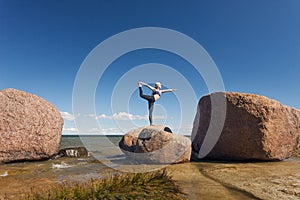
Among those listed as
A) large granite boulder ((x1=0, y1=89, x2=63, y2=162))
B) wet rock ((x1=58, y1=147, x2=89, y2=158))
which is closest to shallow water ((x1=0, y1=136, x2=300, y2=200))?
large granite boulder ((x1=0, y1=89, x2=63, y2=162))

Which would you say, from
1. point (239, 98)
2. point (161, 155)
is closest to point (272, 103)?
point (239, 98)

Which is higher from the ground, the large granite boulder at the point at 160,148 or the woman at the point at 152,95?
the woman at the point at 152,95

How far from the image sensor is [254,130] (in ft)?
30.0

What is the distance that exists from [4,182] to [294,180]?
7624 mm

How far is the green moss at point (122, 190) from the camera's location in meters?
4.04

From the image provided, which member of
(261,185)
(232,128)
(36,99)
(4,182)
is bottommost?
(4,182)

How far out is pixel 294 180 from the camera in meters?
5.75

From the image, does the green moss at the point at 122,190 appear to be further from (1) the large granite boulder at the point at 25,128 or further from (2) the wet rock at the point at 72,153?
(2) the wet rock at the point at 72,153

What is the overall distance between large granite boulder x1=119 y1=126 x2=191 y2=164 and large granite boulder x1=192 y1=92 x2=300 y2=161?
6.28 ft

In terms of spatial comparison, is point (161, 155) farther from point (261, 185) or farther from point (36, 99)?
point (36, 99)

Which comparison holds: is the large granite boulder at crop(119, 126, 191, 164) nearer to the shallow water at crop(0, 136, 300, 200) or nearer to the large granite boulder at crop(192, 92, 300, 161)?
the shallow water at crop(0, 136, 300, 200)

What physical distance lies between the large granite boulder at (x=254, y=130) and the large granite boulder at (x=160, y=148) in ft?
Result: 6.28

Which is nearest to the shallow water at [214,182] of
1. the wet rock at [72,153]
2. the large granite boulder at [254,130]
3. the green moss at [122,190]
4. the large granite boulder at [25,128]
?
the green moss at [122,190]

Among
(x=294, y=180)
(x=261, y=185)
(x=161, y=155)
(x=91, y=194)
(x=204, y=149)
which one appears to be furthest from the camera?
(x=204, y=149)
